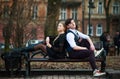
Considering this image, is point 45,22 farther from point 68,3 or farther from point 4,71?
point 68,3

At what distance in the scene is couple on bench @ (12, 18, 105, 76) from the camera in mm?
12413

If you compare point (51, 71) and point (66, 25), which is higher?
point (66, 25)

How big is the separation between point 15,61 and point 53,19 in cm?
1194

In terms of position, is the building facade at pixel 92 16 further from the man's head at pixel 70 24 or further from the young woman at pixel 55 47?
the man's head at pixel 70 24

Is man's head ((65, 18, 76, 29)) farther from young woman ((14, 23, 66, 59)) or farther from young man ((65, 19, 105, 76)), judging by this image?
young woman ((14, 23, 66, 59))

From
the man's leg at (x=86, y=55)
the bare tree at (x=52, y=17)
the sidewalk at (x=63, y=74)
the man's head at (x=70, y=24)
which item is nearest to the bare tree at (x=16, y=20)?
the bare tree at (x=52, y=17)

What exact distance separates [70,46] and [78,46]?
0.69 ft

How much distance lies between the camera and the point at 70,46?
1252 cm

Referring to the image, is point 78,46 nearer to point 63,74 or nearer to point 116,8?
point 63,74

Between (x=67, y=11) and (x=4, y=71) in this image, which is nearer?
(x=4, y=71)

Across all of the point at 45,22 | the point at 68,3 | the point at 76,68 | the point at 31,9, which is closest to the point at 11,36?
the point at 31,9

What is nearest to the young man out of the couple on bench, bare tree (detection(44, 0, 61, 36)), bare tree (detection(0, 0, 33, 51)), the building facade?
the couple on bench

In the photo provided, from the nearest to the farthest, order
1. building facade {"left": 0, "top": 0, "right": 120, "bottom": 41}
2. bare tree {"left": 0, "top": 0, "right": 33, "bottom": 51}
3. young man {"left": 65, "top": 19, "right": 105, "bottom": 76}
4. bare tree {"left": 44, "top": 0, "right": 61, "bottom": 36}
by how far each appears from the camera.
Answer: young man {"left": 65, "top": 19, "right": 105, "bottom": 76} < bare tree {"left": 0, "top": 0, "right": 33, "bottom": 51} < bare tree {"left": 44, "top": 0, "right": 61, "bottom": 36} < building facade {"left": 0, "top": 0, "right": 120, "bottom": 41}

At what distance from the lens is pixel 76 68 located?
47.4 ft
